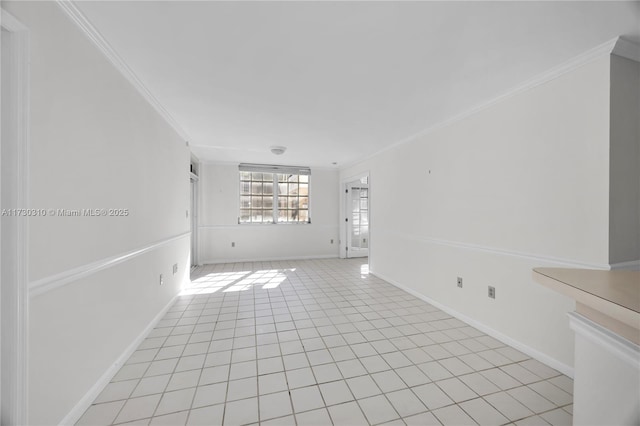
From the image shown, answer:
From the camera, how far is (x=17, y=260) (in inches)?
44.5

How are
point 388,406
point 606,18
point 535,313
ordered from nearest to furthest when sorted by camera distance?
point 606,18 < point 388,406 < point 535,313

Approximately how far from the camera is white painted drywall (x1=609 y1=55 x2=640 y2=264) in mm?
1785

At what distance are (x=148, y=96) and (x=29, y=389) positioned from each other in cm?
241

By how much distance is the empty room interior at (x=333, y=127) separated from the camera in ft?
3.94

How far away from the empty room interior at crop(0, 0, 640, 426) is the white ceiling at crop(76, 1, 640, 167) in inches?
0.7

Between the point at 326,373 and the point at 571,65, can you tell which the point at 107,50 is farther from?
the point at 571,65

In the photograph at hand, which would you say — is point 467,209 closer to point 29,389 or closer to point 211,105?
point 211,105

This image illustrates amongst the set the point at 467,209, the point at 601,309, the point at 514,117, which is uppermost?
the point at 514,117

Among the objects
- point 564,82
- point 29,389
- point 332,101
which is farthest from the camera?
point 332,101

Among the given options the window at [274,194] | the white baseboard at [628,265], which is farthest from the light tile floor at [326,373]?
the window at [274,194]

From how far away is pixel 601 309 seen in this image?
3.07 feet

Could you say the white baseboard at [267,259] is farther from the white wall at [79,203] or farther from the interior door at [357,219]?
the white wall at [79,203]

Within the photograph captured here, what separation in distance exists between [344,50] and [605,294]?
77.2 inches

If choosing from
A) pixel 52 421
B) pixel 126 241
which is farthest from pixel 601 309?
pixel 126 241
